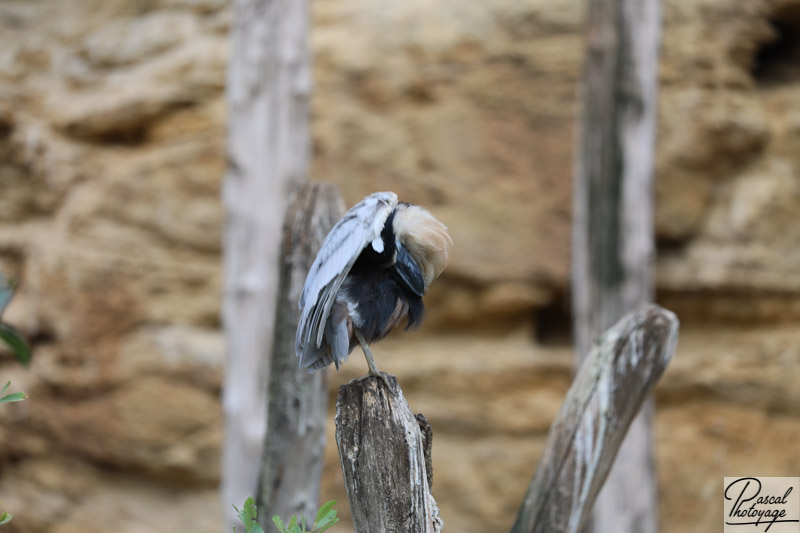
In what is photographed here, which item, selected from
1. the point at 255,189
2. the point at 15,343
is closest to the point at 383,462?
the point at 15,343

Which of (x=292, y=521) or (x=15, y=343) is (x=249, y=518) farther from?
(x=15, y=343)

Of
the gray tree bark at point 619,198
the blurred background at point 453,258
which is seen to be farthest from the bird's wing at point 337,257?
the blurred background at point 453,258

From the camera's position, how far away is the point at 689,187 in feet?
14.9

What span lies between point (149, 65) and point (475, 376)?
2.85m

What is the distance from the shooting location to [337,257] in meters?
1.68

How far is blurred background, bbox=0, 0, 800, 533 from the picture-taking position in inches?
175

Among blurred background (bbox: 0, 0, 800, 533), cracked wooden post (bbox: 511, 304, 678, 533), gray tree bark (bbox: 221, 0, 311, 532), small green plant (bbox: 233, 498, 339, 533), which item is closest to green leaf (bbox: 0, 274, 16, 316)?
small green plant (bbox: 233, 498, 339, 533)

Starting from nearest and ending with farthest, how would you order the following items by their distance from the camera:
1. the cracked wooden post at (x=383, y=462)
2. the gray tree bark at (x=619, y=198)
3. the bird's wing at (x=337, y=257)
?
1. the cracked wooden post at (x=383, y=462)
2. the bird's wing at (x=337, y=257)
3. the gray tree bark at (x=619, y=198)

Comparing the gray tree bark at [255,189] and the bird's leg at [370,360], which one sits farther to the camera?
the gray tree bark at [255,189]

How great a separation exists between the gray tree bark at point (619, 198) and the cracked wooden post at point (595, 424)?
1.51 meters

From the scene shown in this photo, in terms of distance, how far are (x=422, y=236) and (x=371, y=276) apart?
0.14 meters

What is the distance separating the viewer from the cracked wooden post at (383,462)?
1516mm

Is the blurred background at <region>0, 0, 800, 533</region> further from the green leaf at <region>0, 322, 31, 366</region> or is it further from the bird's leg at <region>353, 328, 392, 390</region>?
the green leaf at <region>0, 322, 31, 366</region>

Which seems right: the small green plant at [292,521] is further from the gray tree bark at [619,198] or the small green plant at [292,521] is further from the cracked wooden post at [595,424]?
the gray tree bark at [619,198]
